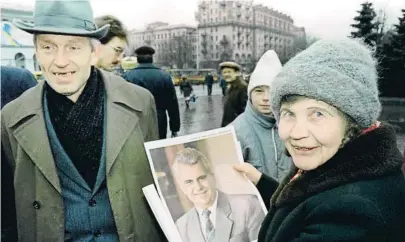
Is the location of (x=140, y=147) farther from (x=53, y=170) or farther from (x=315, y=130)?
(x=315, y=130)

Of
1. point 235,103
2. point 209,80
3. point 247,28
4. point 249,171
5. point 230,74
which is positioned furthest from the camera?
point 209,80

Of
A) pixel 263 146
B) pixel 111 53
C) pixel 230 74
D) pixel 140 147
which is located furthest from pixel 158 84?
pixel 140 147

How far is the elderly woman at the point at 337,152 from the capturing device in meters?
0.89

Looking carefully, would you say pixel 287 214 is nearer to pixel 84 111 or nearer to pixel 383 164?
pixel 383 164

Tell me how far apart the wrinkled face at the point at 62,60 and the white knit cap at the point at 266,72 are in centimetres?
111

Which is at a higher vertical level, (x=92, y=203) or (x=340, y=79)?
(x=340, y=79)

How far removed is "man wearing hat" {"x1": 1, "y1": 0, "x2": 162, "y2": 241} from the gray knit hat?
707 mm

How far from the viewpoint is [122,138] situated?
4.82 feet

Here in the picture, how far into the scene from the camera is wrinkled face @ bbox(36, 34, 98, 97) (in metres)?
1.40

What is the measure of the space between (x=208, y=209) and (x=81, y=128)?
1.71 ft

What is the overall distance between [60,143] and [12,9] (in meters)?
0.62

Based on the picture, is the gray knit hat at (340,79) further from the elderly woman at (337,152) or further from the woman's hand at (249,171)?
the woman's hand at (249,171)

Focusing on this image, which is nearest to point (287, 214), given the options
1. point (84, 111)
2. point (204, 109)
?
point (84, 111)

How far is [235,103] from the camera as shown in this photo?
435 centimetres
